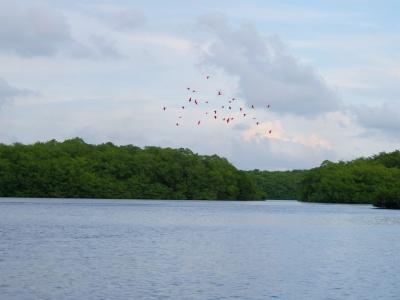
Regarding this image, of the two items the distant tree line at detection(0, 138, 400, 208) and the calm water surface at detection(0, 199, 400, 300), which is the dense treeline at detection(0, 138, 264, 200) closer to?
the distant tree line at detection(0, 138, 400, 208)

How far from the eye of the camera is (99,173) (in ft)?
601

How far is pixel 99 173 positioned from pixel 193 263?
13785 cm

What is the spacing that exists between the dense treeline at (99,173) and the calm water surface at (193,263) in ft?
299

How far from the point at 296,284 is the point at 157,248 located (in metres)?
18.4

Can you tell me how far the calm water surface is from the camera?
3647 cm

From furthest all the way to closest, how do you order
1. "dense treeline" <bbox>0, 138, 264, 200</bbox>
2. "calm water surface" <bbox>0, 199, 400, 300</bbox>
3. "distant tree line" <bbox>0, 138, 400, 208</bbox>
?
"dense treeline" <bbox>0, 138, 264, 200</bbox> < "distant tree line" <bbox>0, 138, 400, 208</bbox> < "calm water surface" <bbox>0, 199, 400, 300</bbox>

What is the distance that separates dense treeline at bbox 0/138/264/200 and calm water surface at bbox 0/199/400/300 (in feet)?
299

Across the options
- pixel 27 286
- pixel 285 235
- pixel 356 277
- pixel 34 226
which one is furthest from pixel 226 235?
pixel 27 286

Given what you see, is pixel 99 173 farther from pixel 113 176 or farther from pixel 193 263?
pixel 193 263

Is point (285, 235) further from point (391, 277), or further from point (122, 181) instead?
point (122, 181)

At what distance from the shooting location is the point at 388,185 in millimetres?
193875

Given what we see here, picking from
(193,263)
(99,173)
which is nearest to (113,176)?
(99,173)

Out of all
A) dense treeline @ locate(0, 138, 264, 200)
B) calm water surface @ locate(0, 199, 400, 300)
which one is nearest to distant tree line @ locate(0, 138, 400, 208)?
dense treeline @ locate(0, 138, 264, 200)

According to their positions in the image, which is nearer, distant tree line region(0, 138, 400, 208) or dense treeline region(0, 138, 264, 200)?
distant tree line region(0, 138, 400, 208)
